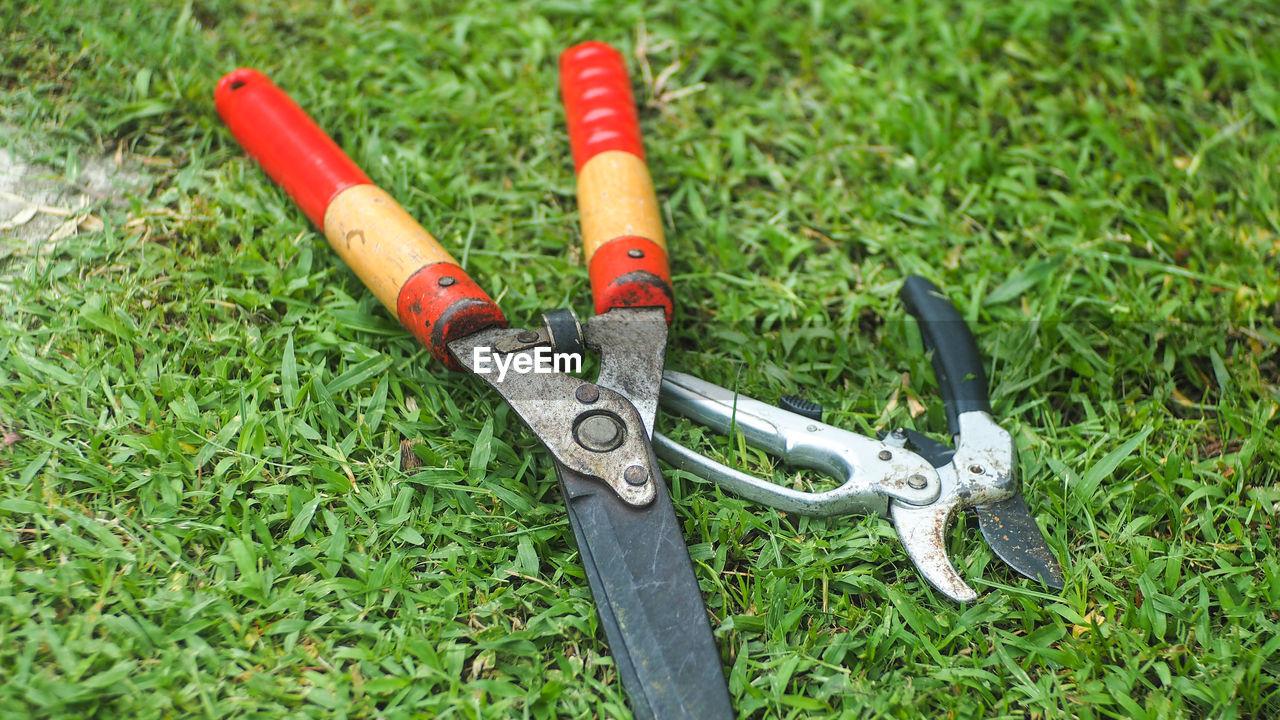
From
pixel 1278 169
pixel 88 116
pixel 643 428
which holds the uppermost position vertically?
pixel 88 116

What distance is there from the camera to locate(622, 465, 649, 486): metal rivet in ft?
6.88

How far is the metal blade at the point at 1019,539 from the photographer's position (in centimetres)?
221

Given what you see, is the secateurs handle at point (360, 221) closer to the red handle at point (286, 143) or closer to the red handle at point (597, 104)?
the red handle at point (286, 143)

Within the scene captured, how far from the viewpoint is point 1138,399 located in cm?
272

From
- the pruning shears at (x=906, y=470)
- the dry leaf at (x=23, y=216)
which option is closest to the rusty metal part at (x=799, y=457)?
the pruning shears at (x=906, y=470)

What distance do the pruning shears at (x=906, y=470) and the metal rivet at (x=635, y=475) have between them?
0.23 m

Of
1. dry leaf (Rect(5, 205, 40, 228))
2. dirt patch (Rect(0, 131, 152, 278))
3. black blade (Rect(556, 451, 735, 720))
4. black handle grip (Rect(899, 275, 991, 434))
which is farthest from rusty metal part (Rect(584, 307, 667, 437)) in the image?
dry leaf (Rect(5, 205, 40, 228))

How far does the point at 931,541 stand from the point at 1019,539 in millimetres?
213

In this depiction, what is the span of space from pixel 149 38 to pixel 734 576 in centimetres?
260

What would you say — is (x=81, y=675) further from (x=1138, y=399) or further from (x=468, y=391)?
(x=1138, y=399)

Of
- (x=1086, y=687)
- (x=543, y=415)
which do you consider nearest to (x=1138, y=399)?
(x=1086, y=687)

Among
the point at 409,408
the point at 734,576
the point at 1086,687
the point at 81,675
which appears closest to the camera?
the point at 81,675

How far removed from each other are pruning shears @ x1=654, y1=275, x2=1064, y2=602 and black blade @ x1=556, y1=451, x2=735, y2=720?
1.01 feet

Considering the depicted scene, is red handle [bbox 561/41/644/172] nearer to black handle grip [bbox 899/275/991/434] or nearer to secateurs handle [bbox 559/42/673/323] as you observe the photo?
secateurs handle [bbox 559/42/673/323]
